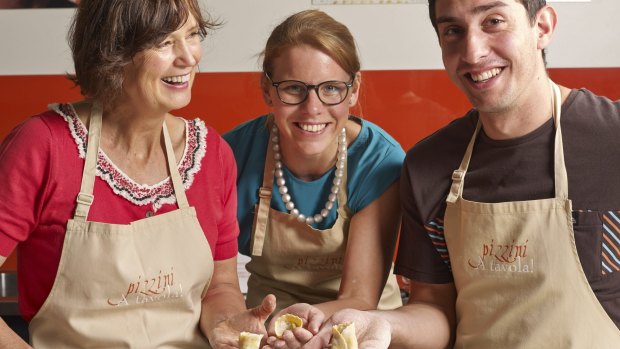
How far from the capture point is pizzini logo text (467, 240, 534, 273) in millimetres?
1654

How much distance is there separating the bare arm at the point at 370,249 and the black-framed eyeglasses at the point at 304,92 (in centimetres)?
26

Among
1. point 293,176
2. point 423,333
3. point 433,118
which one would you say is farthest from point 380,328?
point 433,118

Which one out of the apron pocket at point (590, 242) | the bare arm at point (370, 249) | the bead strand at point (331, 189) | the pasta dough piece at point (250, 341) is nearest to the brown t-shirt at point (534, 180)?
the apron pocket at point (590, 242)

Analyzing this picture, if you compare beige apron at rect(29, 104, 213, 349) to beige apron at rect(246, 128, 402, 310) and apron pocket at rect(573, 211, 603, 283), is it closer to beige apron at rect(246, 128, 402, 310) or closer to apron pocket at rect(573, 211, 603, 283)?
beige apron at rect(246, 128, 402, 310)

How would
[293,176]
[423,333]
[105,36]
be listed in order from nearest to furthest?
[105,36]
[423,333]
[293,176]

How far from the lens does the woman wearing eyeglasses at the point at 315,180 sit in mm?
1936

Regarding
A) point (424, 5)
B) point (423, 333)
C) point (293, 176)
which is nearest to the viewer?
point (423, 333)

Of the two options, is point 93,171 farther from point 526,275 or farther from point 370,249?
point 526,275

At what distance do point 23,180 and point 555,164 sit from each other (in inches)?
41.8

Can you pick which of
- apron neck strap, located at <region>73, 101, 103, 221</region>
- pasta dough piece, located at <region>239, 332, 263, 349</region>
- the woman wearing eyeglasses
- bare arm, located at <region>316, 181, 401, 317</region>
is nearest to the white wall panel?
the woman wearing eyeglasses

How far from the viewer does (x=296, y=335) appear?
1.62 m

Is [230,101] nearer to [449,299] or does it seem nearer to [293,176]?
[293,176]

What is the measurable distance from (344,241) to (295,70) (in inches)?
17.8

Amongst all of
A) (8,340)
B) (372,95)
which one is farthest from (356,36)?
(8,340)
